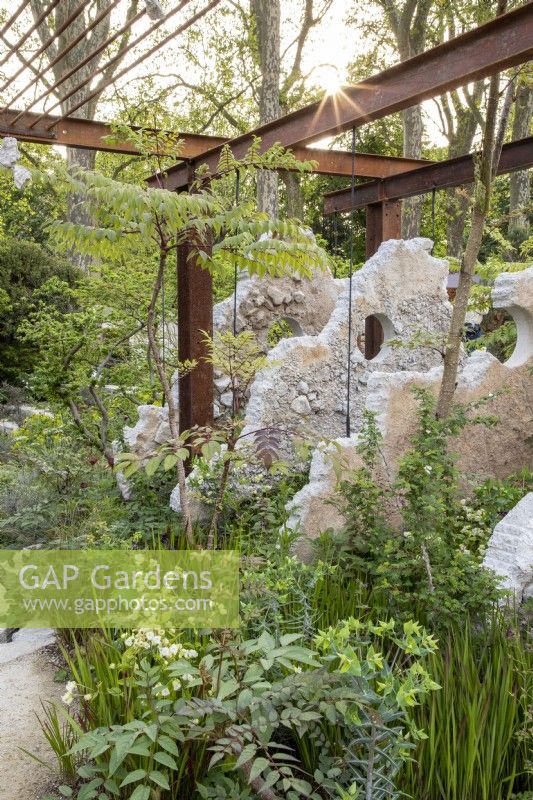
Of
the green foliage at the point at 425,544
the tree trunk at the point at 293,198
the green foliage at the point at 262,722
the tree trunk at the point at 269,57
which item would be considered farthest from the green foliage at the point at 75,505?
the tree trunk at the point at 293,198

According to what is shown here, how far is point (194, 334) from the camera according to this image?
213 inches

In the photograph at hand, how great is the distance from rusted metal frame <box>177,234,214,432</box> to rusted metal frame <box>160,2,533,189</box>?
904mm

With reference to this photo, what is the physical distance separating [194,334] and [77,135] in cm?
165

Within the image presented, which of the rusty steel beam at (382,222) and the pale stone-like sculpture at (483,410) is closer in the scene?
the pale stone-like sculpture at (483,410)

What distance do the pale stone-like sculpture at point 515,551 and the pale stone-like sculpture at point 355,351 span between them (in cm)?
149

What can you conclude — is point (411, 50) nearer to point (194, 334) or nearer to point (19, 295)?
point (19, 295)

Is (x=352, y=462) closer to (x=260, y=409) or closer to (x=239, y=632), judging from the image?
(x=260, y=409)

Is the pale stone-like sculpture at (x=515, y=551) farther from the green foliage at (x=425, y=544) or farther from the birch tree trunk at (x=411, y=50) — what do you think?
the birch tree trunk at (x=411, y=50)

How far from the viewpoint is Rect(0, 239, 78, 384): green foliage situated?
10.5m

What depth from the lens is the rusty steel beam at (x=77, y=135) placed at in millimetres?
4918

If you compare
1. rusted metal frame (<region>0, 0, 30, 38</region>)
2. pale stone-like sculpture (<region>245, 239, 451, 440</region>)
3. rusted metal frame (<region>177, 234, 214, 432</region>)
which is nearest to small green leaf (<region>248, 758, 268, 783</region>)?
pale stone-like sculpture (<region>245, 239, 451, 440</region>)

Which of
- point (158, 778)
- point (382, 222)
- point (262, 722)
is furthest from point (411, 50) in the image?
point (158, 778)

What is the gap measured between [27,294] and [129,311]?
393cm

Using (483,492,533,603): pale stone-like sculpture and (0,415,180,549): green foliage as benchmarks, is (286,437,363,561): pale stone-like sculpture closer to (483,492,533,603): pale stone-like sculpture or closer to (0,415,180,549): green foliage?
(0,415,180,549): green foliage
